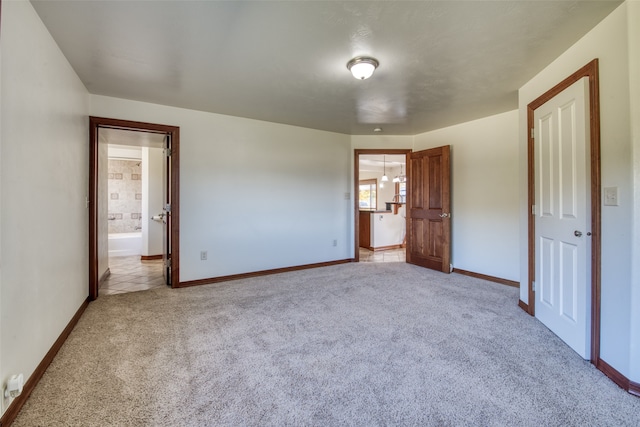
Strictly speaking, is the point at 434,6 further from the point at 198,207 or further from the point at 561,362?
the point at 198,207

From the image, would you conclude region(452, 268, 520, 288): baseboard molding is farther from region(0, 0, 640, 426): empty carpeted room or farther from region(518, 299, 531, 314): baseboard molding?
region(518, 299, 531, 314): baseboard molding

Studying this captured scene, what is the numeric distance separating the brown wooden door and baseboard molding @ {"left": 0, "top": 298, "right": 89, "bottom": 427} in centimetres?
449

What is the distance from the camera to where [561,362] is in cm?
198

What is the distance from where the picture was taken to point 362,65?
7.99 feet

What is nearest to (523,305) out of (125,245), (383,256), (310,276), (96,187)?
(310,276)

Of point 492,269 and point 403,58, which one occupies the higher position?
point 403,58

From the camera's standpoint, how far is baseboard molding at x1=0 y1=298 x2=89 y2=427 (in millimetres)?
1425

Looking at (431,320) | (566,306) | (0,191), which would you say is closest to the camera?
(0,191)

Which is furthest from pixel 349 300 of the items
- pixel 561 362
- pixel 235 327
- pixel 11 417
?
pixel 11 417

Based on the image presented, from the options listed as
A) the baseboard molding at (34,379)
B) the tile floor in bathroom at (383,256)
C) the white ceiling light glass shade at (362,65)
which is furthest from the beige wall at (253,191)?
the white ceiling light glass shade at (362,65)

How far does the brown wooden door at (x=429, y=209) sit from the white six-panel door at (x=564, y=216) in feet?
5.71

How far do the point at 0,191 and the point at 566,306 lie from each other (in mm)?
3673

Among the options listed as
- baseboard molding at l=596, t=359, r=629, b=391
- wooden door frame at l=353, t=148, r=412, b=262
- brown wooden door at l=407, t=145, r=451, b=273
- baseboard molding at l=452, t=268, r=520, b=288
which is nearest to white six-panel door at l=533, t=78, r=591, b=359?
baseboard molding at l=596, t=359, r=629, b=391

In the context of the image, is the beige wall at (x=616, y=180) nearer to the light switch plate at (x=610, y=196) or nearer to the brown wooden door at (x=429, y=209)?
the light switch plate at (x=610, y=196)
